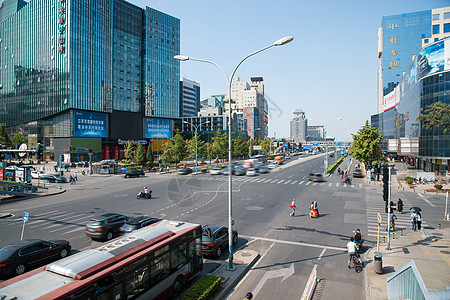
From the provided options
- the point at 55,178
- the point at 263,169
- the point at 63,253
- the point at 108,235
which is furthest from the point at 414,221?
the point at 55,178

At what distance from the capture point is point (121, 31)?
103 m

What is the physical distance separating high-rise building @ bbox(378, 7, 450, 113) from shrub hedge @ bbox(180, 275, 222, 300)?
147m

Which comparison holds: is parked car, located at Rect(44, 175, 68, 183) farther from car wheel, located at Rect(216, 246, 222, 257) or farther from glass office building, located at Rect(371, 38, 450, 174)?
glass office building, located at Rect(371, 38, 450, 174)

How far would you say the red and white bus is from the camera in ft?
25.6

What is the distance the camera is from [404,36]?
133 meters

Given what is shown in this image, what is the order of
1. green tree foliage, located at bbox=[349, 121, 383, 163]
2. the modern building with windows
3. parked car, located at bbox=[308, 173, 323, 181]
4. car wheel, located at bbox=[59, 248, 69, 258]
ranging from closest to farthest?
1. car wheel, located at bbox=[59, 248, 69, 258]
2. parked car, located at bbox=[308, 173, 323, 181]
3. green tree foliage, located at bbox=[349, 121, 383, 163]
4. the modern building with windows

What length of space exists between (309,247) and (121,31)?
108 metres

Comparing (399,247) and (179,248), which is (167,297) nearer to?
(179,248)

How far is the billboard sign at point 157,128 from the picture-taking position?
366 feet

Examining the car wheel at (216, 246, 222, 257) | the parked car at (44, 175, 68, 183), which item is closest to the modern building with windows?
the parked car at (44, 175, 68, 183)

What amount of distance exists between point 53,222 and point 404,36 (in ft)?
521

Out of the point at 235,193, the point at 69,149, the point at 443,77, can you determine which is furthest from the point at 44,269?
the point at 69,149

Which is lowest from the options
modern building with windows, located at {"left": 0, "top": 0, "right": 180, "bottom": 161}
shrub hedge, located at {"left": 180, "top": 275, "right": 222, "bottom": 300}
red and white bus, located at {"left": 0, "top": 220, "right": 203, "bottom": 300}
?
shrub hedge, located at {"left": 180, "top": 275, "right": 222, "bottom": 300}

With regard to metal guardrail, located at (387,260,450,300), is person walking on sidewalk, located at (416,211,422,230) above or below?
below
